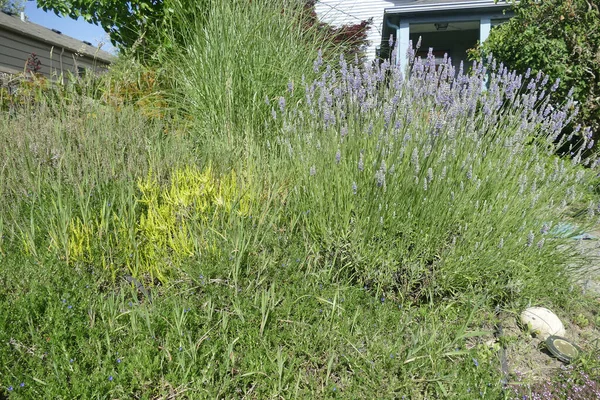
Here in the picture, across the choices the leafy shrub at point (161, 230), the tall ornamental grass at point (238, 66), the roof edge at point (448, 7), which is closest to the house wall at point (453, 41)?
the roof edge at point (448, 7)

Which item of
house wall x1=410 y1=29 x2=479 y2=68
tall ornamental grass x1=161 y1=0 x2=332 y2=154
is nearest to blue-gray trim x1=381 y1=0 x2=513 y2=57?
house wall x1=410 y1=29 x2=479 y2=68

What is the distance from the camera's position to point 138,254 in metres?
2.64

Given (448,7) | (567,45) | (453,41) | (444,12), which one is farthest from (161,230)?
(453,41)

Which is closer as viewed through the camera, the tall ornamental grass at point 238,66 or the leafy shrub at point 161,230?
the leafy shrub at point 161,230

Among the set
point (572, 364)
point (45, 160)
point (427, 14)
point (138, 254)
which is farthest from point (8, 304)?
point (427, 14)

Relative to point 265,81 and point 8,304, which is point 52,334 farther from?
point 265,81

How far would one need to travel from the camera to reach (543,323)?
258cm

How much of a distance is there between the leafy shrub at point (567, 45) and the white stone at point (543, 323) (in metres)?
5.14

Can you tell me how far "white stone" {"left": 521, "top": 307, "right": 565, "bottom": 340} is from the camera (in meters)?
2.57

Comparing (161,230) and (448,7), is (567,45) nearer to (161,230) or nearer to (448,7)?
(448,7)

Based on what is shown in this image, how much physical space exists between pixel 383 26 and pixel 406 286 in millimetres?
13692

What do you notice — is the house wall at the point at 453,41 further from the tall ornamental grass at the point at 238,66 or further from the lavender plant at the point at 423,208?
the lavender plant at the point at 423,208

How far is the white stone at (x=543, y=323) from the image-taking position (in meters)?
2.57

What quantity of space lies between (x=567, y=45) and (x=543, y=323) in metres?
6.42
